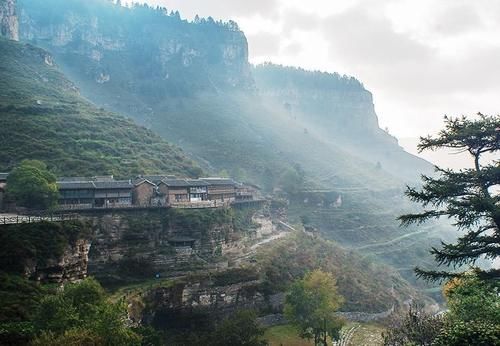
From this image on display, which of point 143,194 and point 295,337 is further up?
point 143,194

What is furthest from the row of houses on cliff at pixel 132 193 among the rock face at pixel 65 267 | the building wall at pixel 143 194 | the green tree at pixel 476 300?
the green tree at pixel 476 300

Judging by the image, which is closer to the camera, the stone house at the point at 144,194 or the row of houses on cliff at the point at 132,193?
the row of houses on cliff at the point at 132,193

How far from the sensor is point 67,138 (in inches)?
3871

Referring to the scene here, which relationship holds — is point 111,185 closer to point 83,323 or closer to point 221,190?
point 221,190

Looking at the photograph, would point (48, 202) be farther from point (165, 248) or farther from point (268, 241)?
point (268, 241)

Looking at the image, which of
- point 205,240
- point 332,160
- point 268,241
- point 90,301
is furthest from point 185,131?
point 90,301

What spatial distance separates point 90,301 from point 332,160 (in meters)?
166

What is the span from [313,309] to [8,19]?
157218mm

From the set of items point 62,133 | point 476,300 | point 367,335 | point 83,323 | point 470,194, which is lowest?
point 367,335

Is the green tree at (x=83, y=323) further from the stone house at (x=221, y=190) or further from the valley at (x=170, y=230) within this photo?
the stone house at (x=221, y=190)

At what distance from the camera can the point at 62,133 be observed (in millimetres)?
99938

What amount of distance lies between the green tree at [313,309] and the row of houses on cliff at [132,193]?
29739 millimetres

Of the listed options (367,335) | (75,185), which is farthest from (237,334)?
(75,185)

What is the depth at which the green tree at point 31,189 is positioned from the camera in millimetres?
59969
